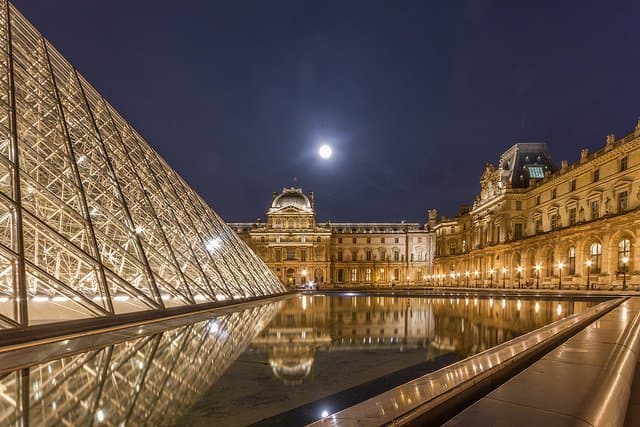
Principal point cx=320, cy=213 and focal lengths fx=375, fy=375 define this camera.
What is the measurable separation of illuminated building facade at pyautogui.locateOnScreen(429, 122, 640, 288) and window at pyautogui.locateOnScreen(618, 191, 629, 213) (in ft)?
0.26

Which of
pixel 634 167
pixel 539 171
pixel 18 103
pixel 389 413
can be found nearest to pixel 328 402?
pixel 389 413

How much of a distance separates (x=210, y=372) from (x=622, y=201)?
35.3 metres

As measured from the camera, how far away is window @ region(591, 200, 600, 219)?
3222 centimetres

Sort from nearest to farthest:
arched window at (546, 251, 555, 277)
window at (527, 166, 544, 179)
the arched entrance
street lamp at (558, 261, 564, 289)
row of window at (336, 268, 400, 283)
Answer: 1. street lamp at (558, 261, 564, 289)
2. arched window at (546, 251, 555, 277)
3. window at (527, 166, 544, 179)
4. the arched entrance
5. row of window at (336, 268, 400, 283)

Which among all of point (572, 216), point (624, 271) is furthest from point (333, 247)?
point (624, 271)

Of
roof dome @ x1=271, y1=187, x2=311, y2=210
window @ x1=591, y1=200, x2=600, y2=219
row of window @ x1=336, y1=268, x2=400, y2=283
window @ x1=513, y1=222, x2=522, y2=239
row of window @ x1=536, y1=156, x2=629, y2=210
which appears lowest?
row of window @ x1=336, y1=268, x2=400, y2=283

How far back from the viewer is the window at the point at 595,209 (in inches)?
1268

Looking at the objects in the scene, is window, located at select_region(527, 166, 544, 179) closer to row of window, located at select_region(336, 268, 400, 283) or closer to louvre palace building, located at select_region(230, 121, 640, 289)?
louvre palace building, located at select_region(230, 121, 640, 289)

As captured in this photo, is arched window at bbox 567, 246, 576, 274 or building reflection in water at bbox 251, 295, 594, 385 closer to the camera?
building reflection in water at bbox 251, 295, 594, 385

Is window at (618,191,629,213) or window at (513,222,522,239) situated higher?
window at (618,191,629,213)

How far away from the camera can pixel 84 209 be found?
870 centimetres

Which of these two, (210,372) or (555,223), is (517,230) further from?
(210,372)

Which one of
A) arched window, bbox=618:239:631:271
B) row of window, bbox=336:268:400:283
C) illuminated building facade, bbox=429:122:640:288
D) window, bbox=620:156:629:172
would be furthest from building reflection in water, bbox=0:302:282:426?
row of window, bbox=336:268:400:283

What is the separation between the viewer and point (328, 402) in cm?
348
